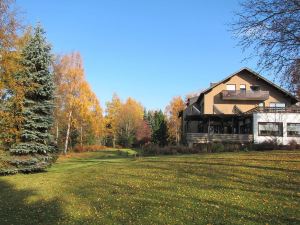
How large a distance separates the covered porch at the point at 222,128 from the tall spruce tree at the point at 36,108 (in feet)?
67.1

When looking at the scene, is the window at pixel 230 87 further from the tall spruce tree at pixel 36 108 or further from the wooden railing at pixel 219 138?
the tall spruce tree at pixel 36 108

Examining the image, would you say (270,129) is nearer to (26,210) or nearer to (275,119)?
(275,119)

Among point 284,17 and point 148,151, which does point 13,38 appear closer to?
point 284,17

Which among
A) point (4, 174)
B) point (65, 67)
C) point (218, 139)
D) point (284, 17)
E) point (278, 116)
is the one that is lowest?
point (4, 174)

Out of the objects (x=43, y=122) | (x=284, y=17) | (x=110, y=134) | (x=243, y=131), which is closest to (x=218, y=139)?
(x=243, y=131)

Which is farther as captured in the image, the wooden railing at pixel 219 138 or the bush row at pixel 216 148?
the wooden railing at pixel 219 138

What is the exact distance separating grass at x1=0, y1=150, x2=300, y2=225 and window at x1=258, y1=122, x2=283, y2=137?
22067 mm

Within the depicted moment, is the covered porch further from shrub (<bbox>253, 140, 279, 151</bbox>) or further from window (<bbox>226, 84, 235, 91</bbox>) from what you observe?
shrub (<bbox>253, 140, 279, 151</bbox>)

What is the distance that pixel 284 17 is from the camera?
569 inches

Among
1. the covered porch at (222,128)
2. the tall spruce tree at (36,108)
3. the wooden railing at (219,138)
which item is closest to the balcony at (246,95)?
the covered porch at (222,128)

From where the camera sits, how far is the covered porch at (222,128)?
4119 cm

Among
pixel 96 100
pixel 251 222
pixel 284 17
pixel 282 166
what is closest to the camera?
pixel 251 222

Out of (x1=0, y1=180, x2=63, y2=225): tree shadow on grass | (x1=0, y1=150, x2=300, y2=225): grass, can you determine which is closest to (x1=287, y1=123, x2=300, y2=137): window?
(x1=0, y1=150, x2=300, y2=225): grass

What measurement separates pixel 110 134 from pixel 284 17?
70.9 meters
